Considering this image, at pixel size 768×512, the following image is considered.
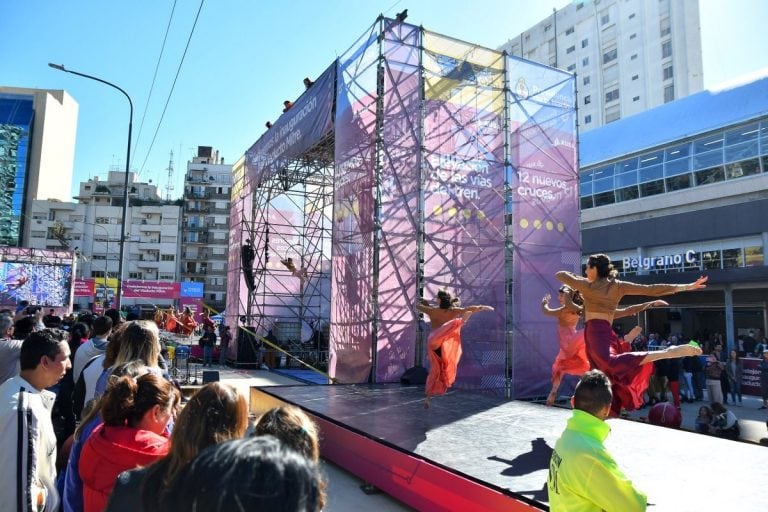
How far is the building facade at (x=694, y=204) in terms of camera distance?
2025 cm

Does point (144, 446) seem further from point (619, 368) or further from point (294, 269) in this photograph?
point (294, 269)

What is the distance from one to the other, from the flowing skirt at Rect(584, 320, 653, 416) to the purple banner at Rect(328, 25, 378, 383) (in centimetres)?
638

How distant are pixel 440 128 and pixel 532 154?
2237 millimetres

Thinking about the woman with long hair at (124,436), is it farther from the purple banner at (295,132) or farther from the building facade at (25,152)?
the building facade at (25,152)

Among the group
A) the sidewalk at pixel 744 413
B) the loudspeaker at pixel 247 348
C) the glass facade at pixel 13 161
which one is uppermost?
the glass facade at pixel 13 161

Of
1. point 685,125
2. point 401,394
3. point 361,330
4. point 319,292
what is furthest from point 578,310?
point 685,125

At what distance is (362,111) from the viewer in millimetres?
11742

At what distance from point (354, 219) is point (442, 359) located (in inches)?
212

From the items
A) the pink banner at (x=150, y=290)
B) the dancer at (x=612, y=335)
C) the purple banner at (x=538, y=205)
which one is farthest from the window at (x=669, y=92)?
the dancer at (x=612, y=335)

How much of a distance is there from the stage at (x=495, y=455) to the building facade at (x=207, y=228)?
183 ft

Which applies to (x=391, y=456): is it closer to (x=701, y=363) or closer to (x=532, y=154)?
(x=532, y=154)

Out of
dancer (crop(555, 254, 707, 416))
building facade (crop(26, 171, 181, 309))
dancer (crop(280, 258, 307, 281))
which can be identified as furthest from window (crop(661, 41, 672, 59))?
dancer (crop(555, 254, 707, 416))

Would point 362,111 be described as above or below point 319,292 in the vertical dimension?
above

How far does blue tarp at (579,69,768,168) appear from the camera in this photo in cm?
2119
